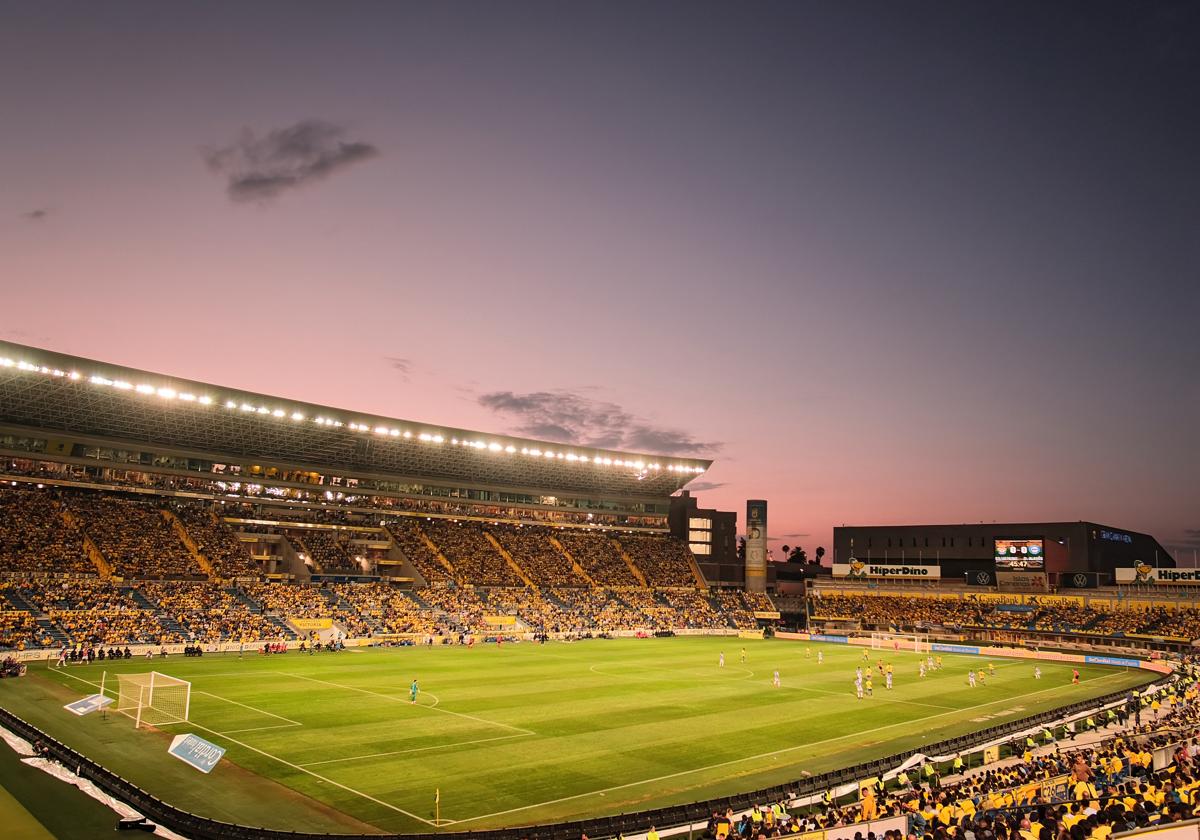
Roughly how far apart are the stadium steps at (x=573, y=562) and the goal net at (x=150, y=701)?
225ft

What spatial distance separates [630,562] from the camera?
116m

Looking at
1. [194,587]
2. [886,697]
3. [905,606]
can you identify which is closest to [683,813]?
[886,697]

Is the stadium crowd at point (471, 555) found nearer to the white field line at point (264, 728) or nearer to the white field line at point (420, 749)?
the white field line at point (264, 728)

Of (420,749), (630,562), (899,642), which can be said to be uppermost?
(630,562)

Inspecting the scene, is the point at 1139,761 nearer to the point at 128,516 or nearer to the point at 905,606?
the point at 128,516

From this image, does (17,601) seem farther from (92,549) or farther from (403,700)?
(403,700)

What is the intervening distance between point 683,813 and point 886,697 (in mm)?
31344

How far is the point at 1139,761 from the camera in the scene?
74.4 ft

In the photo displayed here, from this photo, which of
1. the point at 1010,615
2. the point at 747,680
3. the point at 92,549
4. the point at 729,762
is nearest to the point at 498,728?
the point at 729,762

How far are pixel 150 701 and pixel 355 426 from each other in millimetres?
53011

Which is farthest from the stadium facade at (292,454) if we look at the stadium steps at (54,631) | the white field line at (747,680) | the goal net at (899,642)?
the white field line at (747,680)

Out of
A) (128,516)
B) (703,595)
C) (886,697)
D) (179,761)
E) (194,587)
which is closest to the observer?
(179,761)

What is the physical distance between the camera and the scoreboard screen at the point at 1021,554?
10069cm

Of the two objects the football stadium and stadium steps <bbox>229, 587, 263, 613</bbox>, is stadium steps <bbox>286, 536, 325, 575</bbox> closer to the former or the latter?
the football stadium
